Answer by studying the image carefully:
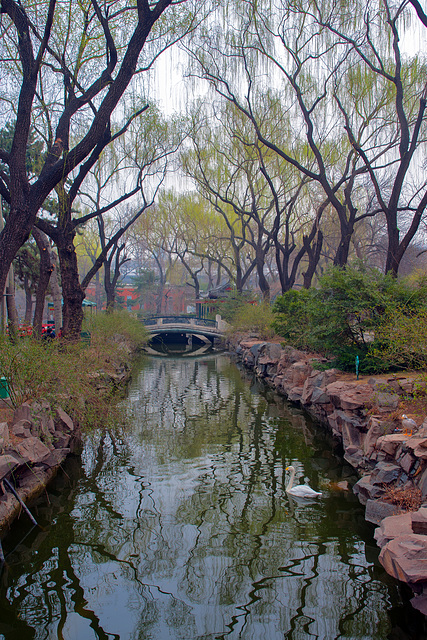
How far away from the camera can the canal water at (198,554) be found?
4.12 m

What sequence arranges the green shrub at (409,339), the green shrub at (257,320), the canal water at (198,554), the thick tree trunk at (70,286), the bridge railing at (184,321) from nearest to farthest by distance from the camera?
the canal water at (198,554)
the green shrub at (409,339)
the thick tree trunk at (70,286)
the green shrub at (257,320)
the bridge railing at (184,321)

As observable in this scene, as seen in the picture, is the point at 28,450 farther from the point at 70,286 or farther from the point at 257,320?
the point at 257,320

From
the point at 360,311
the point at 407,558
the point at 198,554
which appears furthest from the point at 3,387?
the point at 360,311

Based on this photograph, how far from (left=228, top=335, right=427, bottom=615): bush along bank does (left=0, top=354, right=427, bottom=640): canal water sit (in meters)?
0.29

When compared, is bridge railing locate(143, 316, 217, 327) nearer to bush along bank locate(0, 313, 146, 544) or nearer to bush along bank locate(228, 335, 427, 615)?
bush along bank locate(228, 335, 427, 615)

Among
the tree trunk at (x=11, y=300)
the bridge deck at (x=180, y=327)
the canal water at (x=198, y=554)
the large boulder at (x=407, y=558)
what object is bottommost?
the canal water at (x=198, y=554)

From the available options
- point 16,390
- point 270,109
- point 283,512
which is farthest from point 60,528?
point 270,109

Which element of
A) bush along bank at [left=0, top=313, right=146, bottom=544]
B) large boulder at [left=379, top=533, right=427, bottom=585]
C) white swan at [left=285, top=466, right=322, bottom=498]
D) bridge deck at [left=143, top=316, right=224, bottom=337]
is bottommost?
white swan at [left=285, top=466, right=322, bottom=498]

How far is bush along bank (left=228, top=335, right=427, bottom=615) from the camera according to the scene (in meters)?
4.19

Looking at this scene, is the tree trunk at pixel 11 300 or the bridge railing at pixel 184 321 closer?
the tree trunk at pixel 11 300

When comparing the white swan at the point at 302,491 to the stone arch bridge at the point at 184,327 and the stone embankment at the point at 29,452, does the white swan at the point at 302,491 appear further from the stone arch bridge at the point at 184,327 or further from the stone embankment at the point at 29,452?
the stone arch bridge at the point at 184,327

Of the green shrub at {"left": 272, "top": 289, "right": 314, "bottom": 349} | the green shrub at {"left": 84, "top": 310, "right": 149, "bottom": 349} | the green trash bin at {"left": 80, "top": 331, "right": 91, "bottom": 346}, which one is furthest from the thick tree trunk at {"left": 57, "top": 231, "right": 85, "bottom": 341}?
the green shrub at {"left": 272, "top": 289, "right": 314, "bottom": 349}

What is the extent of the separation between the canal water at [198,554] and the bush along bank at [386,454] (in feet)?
0.95

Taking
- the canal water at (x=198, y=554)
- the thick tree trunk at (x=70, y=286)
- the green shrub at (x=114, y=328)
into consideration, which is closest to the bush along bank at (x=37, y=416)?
the canal water at (x=198, y=554)
